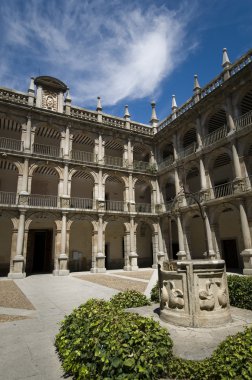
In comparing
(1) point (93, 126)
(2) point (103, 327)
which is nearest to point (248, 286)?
(2) point (103, 327)

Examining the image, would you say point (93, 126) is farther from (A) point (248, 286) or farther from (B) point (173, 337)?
(B) point (173, 337)

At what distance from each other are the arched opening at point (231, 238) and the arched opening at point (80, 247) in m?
11.2

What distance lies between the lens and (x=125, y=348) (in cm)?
320

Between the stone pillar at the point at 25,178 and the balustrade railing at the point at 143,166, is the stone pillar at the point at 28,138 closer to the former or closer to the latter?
the stone pillar at the point at 25,178

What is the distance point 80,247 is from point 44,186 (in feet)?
20.3

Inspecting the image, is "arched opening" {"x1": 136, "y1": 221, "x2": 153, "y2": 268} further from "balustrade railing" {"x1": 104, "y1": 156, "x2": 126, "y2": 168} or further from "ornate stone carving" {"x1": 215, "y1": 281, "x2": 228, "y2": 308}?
"ornate stone carving" {"x1": 215, "y1": 281, "x2": 228, "y2": 308}

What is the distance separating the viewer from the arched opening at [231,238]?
62.6 feet

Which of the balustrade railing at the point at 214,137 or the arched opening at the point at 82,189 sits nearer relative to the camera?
the balustrade railing at the point at 214,137

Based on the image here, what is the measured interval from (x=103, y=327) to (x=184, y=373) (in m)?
1.23

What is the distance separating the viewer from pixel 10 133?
2036 centimetres

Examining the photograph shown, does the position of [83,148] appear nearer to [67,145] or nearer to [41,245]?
[67,145]

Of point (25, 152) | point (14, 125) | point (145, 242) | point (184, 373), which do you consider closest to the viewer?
point (184, 373)

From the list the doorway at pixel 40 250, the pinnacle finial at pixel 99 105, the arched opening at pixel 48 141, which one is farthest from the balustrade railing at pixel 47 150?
the doorway at pixel 40 250

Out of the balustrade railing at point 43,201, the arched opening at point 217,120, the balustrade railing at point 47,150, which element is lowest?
the balustrade railing at point 43,201
